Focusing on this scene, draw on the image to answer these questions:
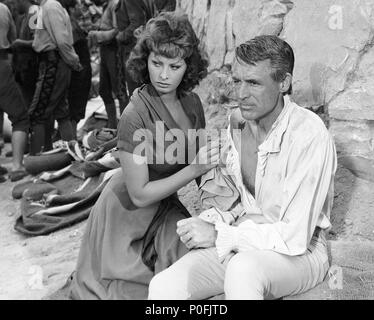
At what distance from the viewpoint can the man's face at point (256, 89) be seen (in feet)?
8.41

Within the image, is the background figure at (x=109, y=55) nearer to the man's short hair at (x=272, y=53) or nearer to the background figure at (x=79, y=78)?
the background figure at (x=79, y=78)

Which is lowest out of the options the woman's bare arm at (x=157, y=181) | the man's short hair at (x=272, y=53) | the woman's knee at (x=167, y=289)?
the woman's knee at (x=167, y=289)

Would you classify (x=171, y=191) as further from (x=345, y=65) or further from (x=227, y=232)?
(x=345, y=65)

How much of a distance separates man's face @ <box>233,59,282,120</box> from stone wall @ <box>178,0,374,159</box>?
1.07 m

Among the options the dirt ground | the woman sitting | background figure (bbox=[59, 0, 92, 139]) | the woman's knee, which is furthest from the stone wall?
background figure (bbox=[59, 0, 92, 139])

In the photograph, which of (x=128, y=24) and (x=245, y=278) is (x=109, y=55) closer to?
(x=128, y=24)

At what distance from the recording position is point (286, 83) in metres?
2.61

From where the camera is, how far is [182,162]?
3.03 meters

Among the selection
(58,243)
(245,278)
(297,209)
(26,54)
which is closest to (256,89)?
(297,209)

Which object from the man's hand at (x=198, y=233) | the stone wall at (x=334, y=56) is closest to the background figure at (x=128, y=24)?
the stone wall at (x=334, y=56)

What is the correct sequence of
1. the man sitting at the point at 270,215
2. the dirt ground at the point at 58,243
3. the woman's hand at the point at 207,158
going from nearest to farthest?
the man sitting at the point at 270,215 < the woman's hand at the point at 207,158 < the dirt ground at the point at 58,243

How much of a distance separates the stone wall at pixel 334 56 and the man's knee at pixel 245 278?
1.45m

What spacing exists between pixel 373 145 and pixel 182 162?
46.1 inches

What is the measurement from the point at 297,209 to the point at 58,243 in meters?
2.32
